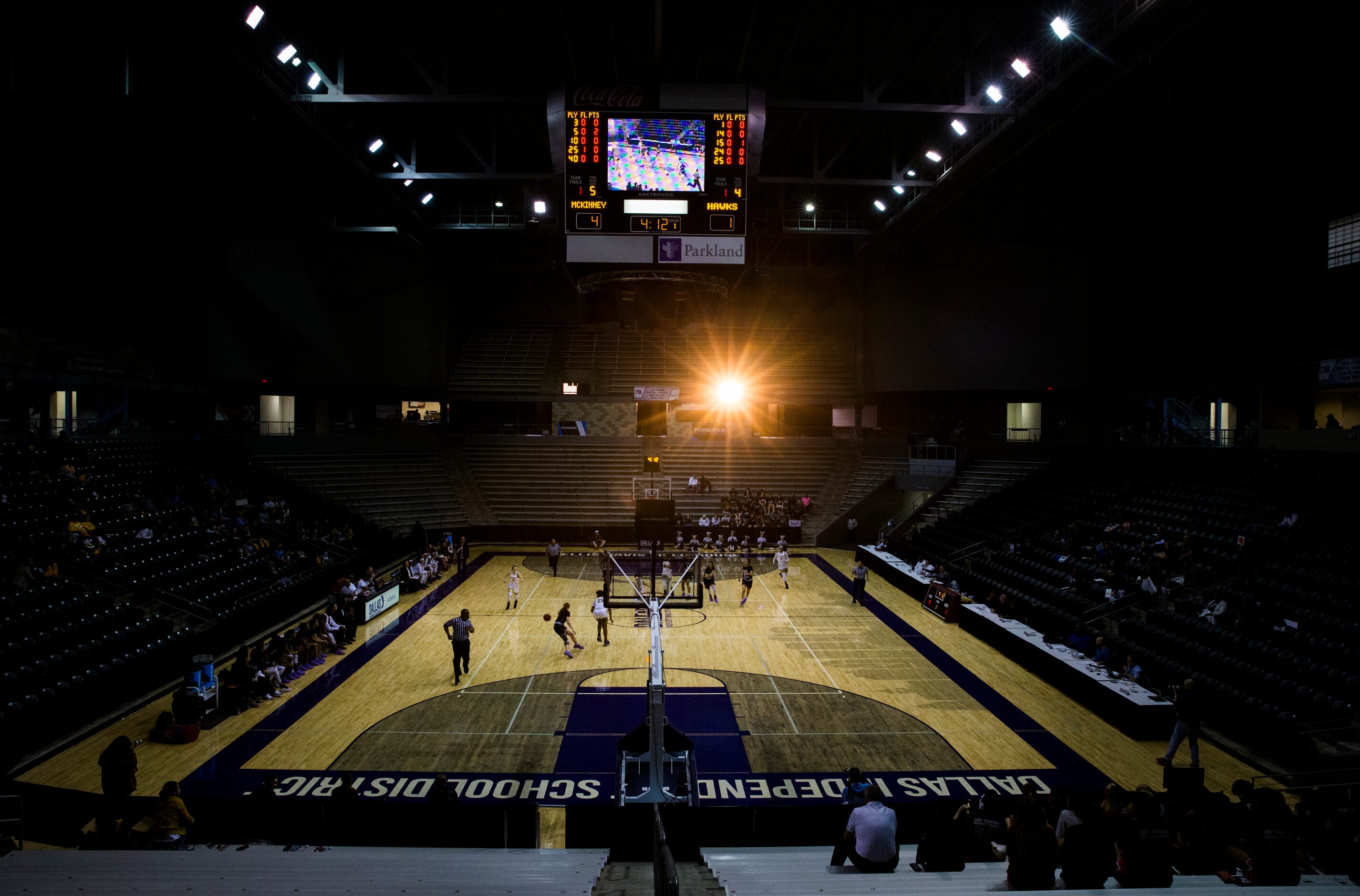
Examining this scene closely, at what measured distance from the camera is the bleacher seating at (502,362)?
129ft

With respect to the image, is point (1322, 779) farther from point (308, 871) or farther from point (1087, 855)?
point (308, 871)

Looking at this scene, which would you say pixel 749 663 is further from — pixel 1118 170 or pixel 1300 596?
pixel 1118 170

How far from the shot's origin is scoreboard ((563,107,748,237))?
569 inches

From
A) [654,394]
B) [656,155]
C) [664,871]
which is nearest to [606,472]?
[654,394]

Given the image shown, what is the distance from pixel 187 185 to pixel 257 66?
452 inches

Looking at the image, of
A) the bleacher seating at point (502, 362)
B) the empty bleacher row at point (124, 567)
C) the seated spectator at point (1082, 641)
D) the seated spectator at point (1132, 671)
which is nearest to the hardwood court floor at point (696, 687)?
the empty bleacher row at point (124, 567)

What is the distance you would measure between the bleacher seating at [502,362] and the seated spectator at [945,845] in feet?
110

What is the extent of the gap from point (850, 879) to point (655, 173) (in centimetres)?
1188

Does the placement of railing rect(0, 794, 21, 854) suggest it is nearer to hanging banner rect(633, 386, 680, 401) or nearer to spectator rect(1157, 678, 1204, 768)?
spectator rect(1157, 678, 1204, 768)

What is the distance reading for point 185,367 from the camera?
93.1 ft

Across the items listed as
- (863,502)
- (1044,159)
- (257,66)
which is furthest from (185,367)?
(1044,159)

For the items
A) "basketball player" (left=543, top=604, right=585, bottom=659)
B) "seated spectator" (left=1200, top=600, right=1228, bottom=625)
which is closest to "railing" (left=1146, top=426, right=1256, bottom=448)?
"seated spectator" (left=1200, top=600, right=1228, bottom=625)

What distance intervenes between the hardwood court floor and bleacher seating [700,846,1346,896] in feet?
13.4

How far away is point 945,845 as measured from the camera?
7.45 m
